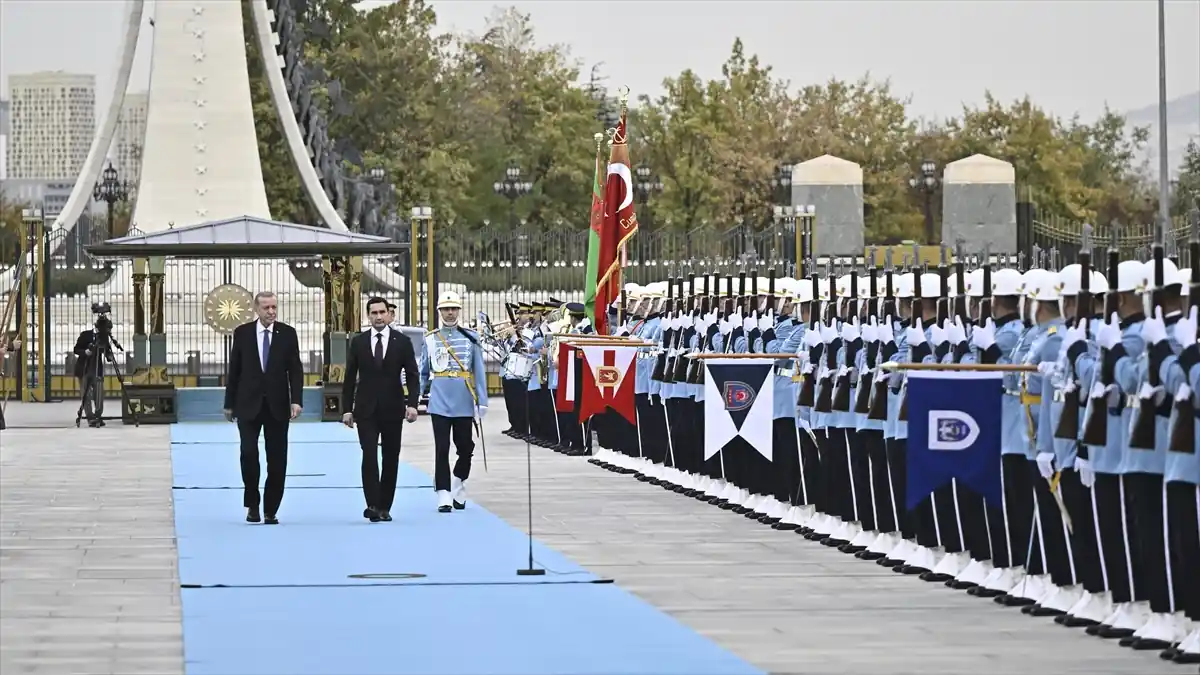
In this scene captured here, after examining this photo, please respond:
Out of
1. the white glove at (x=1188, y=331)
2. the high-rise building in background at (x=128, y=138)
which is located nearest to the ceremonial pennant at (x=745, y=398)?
the white glove at (x=1188, y=331)

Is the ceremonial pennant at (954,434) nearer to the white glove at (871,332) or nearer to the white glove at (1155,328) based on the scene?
the white glove at (1155,328)

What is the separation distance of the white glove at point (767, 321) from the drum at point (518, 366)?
373 inches

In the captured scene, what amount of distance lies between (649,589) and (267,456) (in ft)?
16.7

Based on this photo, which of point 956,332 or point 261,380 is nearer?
point 956,332

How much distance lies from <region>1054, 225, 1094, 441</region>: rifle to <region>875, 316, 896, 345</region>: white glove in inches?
116

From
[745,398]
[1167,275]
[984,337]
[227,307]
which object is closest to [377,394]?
[745,398]

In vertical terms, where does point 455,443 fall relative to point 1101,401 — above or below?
below

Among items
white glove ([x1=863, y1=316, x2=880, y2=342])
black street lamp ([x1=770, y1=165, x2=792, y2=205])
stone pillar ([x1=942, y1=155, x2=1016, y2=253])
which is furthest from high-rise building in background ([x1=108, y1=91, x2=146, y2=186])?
white glove ([x1=863, y1=316, x2=880, y2=342])

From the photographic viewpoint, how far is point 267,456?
708 inches

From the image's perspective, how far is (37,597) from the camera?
1370cm

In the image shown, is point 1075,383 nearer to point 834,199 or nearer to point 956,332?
point 956,332

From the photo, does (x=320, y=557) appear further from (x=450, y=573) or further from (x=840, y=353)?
(x=840, y=353)

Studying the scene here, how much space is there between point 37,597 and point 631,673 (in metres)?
4.53

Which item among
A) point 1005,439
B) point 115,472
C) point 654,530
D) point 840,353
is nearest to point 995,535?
point 1005,439
